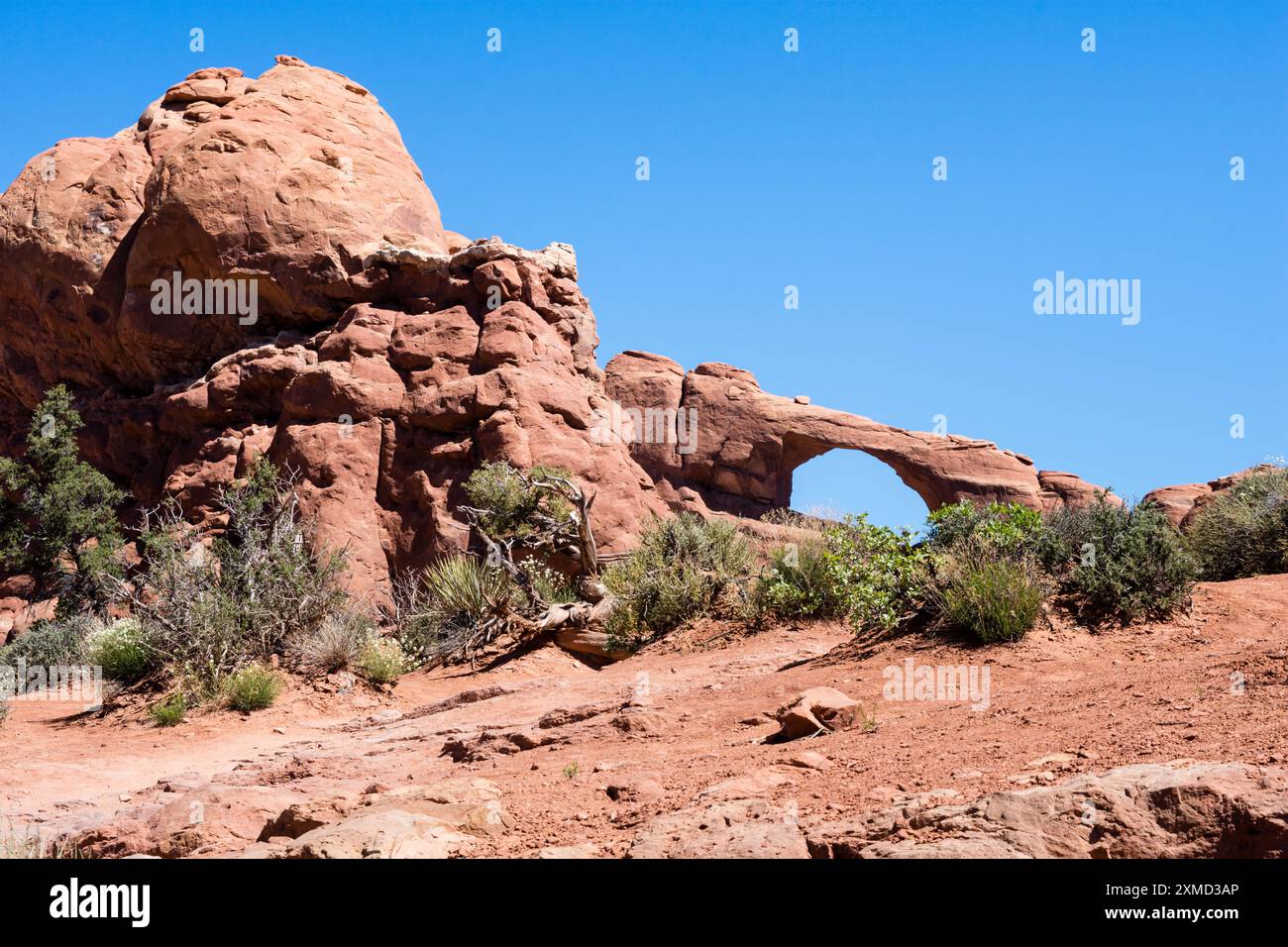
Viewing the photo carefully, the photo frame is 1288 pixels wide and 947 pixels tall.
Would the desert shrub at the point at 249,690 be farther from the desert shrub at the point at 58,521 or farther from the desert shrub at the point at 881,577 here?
the desert shrub at the point at 58,521

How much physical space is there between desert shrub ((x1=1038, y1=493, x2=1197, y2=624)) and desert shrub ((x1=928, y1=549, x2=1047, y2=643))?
1.38 ft

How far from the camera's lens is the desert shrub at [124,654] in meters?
14.3

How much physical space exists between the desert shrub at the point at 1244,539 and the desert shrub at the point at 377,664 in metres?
9.97

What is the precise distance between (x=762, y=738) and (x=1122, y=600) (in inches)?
167

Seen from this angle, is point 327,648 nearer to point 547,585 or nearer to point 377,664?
point 377,664

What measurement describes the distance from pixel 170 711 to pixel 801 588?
7.59 metres

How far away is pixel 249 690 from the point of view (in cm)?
1294

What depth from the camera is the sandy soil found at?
5.47 metres

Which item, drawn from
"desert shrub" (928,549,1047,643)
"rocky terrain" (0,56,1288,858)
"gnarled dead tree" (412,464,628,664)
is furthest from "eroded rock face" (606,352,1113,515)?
"desert shrub" (928,549,1047,643)

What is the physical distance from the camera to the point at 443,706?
1209 centimetres

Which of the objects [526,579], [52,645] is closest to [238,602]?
[526,579]

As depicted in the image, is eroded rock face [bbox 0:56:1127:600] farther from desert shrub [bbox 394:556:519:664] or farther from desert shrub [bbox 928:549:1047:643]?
desert shrub [bbox 928:549:1047:643]
